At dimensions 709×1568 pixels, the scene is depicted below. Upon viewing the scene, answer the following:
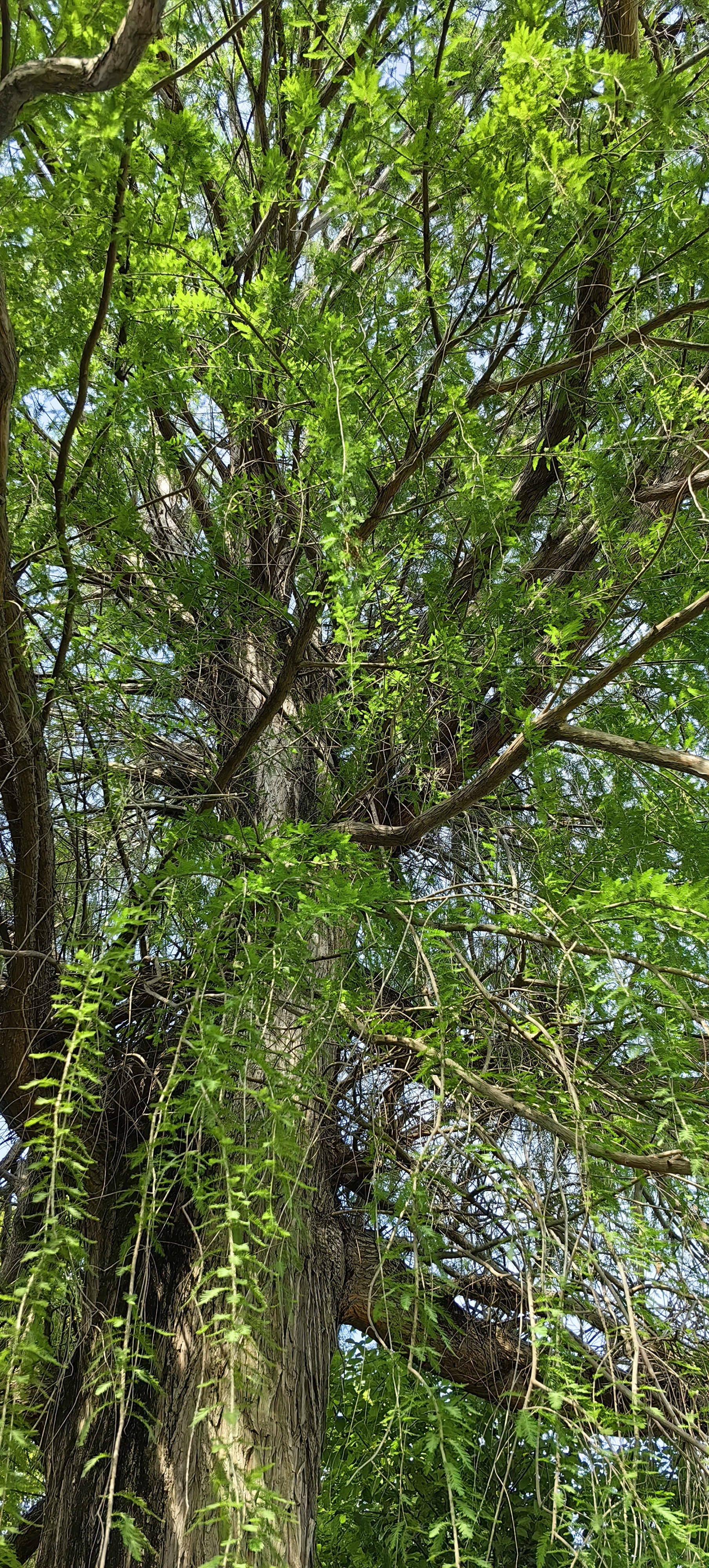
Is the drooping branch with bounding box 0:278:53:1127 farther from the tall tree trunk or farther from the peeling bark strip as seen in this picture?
the peeling bark strip

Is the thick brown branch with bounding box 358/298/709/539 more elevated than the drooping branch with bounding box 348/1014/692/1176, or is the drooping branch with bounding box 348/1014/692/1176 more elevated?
the thick brown branch with bounding box 358/298/709/539

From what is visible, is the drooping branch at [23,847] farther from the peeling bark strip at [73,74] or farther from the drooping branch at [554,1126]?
the peeling bark strip at [73,74]

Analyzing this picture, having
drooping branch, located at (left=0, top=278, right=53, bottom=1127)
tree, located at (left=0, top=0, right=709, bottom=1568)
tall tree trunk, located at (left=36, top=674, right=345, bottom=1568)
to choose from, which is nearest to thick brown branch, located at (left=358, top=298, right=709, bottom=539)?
tree, located at (left=0, top=0, right=709, bottom=1568)

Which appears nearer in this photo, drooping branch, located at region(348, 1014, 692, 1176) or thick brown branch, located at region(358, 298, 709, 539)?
drooping branch, located at region(348, 1014, 692, 1176)

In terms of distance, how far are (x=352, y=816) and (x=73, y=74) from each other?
1732mm

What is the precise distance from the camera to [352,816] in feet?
8.71

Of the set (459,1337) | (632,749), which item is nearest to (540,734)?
(632,749)

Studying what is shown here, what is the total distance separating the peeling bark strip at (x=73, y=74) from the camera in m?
1.13

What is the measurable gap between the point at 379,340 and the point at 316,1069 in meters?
1.28

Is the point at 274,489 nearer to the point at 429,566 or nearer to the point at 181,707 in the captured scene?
the point at 181,707

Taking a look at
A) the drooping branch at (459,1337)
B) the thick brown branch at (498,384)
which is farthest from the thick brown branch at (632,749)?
the drooping branch at (459,1337)

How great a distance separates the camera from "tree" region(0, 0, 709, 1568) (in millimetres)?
1544

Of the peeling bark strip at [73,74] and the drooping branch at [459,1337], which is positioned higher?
the peeling bark strip at [73,74]

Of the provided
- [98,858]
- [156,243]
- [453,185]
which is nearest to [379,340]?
[453,185]
